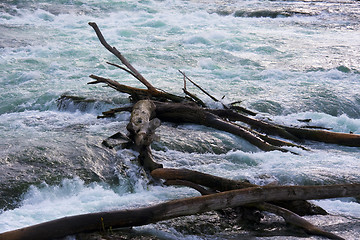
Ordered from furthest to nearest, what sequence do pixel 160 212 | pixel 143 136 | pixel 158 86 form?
pixel 158 86 < pixel 143 136 < pixel 160 212

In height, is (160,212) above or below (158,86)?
above

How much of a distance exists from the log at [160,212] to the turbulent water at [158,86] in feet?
0.83

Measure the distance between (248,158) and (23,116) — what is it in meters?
3.57

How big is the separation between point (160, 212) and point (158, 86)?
19.3ft

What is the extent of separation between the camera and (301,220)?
3.69 metres

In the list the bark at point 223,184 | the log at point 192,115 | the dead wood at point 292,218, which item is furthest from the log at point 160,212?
the log at point 192,115

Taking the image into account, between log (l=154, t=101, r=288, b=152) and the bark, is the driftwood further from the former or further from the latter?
the bark

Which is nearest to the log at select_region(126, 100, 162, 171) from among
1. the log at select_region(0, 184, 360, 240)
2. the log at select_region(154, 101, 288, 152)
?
the log at select_region(154, 101, 288, 152)

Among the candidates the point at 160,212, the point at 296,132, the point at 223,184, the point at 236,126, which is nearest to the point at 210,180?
the point at 223,184

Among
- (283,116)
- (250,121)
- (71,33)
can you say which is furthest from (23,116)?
(71,33)

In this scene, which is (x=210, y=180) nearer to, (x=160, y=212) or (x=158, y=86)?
(x=160, y=212)

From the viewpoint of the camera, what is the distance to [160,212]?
3451 mm

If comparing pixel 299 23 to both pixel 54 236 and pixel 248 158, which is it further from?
pixel 54 236

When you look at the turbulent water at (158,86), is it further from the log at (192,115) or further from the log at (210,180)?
the log at (210,180)
